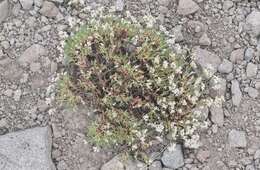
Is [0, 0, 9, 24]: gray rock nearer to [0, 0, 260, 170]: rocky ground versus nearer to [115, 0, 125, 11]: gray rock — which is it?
[0, 0, 260, 170]: rocky ground

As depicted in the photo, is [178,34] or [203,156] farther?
[178,34]

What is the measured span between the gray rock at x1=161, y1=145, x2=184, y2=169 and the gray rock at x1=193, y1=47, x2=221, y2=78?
95cm

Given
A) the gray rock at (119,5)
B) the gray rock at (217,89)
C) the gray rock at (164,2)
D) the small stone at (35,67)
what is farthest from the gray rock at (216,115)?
the small stone at (35,67)

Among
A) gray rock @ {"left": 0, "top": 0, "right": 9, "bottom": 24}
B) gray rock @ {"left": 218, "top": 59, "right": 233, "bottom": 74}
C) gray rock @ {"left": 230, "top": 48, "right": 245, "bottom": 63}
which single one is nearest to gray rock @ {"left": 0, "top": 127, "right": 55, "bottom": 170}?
gray rock @ {"left": 0, "top": 0, "right": 9, "bottom": 24}

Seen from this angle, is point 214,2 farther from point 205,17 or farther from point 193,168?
point 193,168

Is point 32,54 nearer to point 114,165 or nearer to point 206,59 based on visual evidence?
point 114,165

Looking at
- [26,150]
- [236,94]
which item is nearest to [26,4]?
[26,150]

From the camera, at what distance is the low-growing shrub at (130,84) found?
5.98 meters

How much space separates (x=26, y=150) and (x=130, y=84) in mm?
1227

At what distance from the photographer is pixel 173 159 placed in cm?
596

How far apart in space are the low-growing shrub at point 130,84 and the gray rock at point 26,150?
46cm

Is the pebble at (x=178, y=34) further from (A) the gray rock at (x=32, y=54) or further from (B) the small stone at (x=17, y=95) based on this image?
(B) the small stone at (x=17, y=95)

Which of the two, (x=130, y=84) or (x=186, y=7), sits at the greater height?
(x=186, y=7)

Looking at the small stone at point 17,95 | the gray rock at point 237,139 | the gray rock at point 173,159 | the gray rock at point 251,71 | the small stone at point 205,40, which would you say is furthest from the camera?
the small stone at point 205,40
